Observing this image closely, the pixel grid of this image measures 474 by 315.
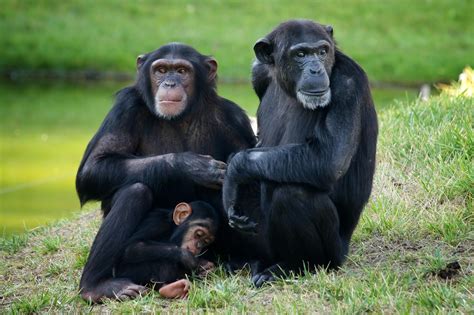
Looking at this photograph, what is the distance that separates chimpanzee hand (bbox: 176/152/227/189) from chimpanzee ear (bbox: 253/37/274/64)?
0.99 m

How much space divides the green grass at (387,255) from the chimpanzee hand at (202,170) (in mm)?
785

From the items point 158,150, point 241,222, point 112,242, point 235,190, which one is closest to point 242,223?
point 241,222

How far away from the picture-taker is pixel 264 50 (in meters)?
7.57

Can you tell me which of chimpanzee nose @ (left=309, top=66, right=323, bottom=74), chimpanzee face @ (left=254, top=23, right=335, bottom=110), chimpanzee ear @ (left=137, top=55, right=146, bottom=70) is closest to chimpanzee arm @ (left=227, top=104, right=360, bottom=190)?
chimpanzee face @ (left=254, top=23, right=335, bottom=110)

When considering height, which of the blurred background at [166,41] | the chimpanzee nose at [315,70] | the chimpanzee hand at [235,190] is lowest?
the blurred background at [166,41]

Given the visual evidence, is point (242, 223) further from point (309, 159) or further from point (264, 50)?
point (264, 50)

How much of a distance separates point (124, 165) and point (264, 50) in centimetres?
157

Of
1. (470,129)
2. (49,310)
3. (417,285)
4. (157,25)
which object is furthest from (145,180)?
(157,25)

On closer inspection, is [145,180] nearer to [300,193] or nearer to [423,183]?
[300,193]

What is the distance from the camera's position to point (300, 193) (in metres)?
6.98

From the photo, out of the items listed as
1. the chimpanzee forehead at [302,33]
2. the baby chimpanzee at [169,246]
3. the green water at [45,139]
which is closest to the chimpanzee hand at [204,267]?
the baby chimpanzee at [169,246]

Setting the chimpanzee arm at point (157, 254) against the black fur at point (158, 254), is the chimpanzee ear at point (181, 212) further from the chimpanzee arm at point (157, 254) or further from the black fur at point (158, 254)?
the chimpanzee arm at point (157, 254)

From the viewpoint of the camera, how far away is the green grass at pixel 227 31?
95.4ft

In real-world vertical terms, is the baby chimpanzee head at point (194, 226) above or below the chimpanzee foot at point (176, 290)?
above
